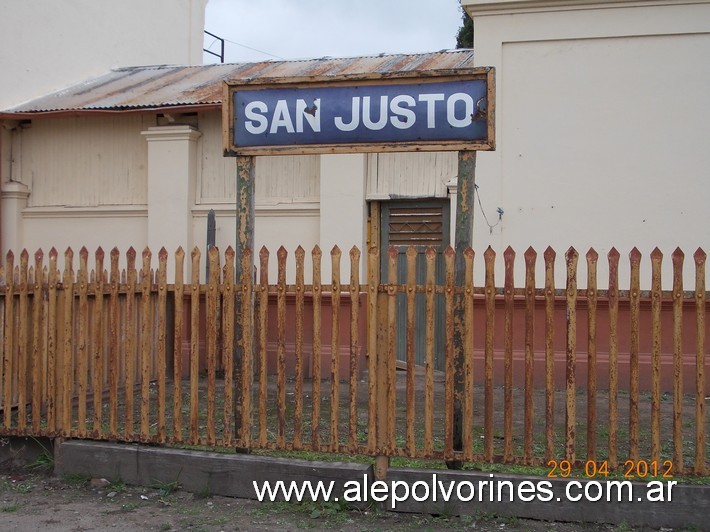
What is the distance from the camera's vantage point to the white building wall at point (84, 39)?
1252cm

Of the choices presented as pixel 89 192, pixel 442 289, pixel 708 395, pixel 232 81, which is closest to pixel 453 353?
pixel 442 289

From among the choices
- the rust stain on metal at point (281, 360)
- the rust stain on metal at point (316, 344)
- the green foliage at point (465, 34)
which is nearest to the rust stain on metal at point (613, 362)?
the rust stain on metal at point (316, 344)

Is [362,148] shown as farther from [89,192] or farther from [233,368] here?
[89,192]

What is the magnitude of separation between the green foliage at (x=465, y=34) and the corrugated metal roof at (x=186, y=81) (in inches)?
322

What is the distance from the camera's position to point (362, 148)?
18.0 ft

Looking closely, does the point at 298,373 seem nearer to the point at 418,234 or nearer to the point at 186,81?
the point at 418,234

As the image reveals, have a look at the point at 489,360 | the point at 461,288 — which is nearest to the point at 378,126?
the point at 461,288

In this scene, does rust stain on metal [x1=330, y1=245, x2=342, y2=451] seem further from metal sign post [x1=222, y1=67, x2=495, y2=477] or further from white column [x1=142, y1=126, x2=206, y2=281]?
white column [x1=142, y1=126, x2=206, y2=281]

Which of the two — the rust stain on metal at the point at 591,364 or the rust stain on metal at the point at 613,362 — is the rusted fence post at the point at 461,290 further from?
the rust stain on metal at the point at 613,362

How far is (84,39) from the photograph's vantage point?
13914 mm

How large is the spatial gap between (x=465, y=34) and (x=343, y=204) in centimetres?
1179

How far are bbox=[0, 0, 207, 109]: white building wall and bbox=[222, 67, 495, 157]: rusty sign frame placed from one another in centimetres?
815

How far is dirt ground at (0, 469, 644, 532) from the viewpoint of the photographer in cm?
499

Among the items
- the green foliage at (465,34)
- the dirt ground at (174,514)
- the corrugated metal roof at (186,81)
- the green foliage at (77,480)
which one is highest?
the green foliage at (465,34)
